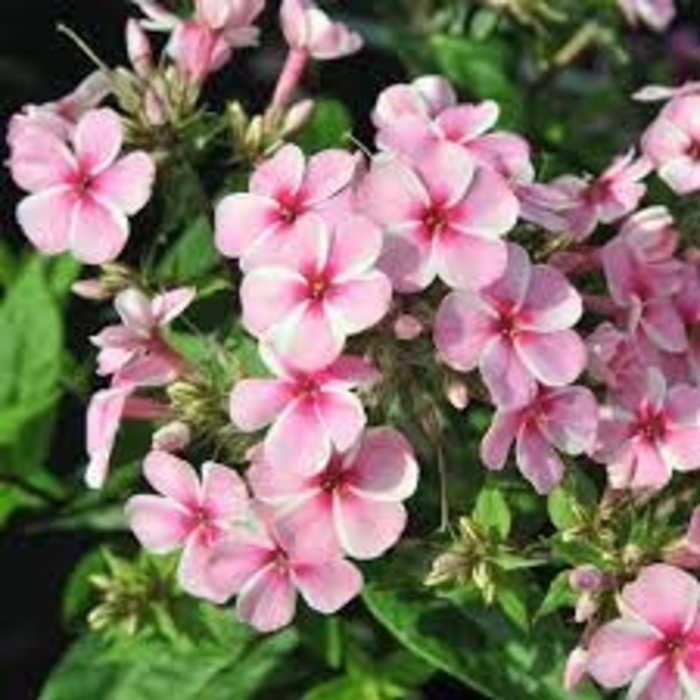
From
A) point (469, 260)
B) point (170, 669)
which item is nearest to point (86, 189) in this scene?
point (469, 260)

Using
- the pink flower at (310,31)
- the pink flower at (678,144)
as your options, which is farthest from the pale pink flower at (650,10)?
the pink flower at (310,31)

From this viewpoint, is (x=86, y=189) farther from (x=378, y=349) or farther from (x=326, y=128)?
(x=326, y=128)

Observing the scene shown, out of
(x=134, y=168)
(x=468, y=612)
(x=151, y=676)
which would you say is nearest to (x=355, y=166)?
(x=134, y=168)

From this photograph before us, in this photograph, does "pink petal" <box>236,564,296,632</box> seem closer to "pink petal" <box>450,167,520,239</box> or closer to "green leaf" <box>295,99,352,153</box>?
"pink petal" <box>450,167,520,239</box>

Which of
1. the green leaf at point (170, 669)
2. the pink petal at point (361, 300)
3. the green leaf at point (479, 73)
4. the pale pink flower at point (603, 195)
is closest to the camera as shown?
the pink petal at point (361, 300)

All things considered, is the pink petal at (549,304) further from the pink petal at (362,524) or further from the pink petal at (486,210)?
the pink petal at (362,524)

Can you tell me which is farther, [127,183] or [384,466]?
[127,183]

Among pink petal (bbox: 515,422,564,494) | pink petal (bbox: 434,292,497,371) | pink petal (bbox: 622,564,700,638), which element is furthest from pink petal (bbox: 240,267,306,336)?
pink petal (bbox: 622,564,700,638)
